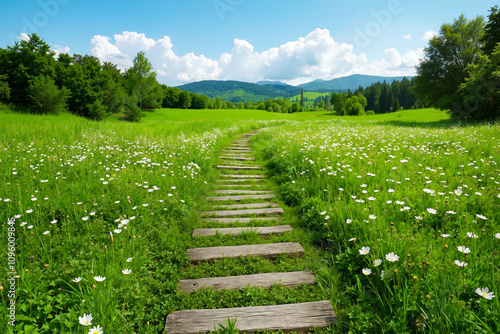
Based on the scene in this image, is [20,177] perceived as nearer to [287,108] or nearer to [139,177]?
[139,177]

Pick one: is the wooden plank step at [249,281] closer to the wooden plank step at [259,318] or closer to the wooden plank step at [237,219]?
the wooden plank step at [259,318]

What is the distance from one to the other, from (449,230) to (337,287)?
6.04 ft

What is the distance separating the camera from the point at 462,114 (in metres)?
22.2

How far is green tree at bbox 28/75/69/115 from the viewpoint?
871 inches

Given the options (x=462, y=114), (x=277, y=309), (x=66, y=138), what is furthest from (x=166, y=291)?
(x=462, y=114)

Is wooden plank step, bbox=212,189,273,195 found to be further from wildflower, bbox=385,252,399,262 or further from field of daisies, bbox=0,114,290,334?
wildflower, bbox=385,252,399,262

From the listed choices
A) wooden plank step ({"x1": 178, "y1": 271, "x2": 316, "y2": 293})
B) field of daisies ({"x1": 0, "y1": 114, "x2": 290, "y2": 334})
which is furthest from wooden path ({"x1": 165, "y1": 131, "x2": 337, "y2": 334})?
field of daisies ({"x1": 0, "y1": 114, "x2": 290, "y2": 334})

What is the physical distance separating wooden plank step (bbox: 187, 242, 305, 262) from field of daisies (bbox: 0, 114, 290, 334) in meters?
0.24

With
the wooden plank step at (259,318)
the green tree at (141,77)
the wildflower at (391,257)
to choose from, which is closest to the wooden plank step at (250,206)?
the wooden plank step at (259,318)

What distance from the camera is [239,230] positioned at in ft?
13.4

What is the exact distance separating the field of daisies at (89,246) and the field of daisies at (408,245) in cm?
215

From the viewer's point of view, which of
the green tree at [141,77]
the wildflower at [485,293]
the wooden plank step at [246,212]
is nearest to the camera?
the wildflower at [485,293]

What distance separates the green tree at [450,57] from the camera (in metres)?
27.2

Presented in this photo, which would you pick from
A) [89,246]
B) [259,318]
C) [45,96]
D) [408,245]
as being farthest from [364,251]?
[45,96]
